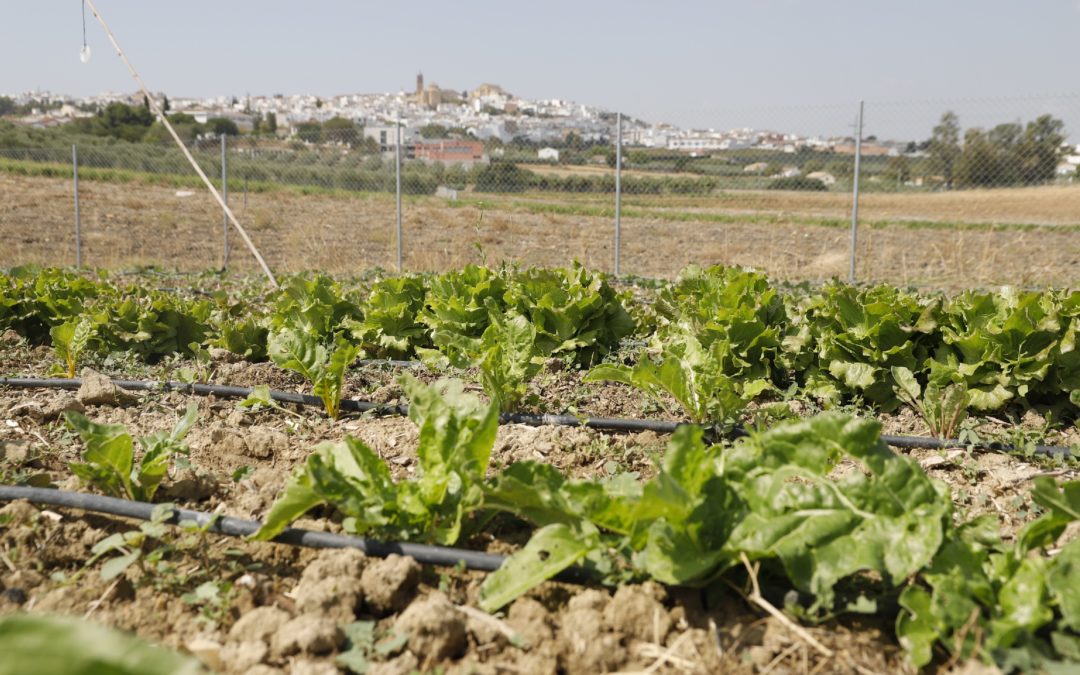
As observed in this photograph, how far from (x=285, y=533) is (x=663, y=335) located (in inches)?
106

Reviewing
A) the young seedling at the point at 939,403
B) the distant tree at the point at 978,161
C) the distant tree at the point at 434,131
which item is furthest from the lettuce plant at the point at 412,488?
the distant tree at the point at 434,131

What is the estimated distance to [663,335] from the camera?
14.9ft

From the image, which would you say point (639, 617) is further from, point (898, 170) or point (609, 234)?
point (609, 234)

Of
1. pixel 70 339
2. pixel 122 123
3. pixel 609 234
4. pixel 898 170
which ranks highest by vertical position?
pixel 122 123

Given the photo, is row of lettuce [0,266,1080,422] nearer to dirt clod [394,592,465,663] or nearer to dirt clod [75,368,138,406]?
dirt clod [75,368,138,406]

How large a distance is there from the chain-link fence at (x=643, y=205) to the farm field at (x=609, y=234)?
0.19 ft

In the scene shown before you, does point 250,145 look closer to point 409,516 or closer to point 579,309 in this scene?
point 579,309

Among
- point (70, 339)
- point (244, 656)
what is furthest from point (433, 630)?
point (70, 339)

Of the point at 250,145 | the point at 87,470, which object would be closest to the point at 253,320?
the point at 87,470

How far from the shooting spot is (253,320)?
16.1 ft

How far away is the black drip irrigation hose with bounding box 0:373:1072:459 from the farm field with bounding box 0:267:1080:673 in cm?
4

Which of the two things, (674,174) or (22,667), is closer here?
(22,667)

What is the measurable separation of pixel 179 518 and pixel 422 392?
0.71 m

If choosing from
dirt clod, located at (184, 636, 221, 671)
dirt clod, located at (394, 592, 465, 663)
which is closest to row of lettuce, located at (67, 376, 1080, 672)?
dirt clod, located at (394, 592, 465, 663)
